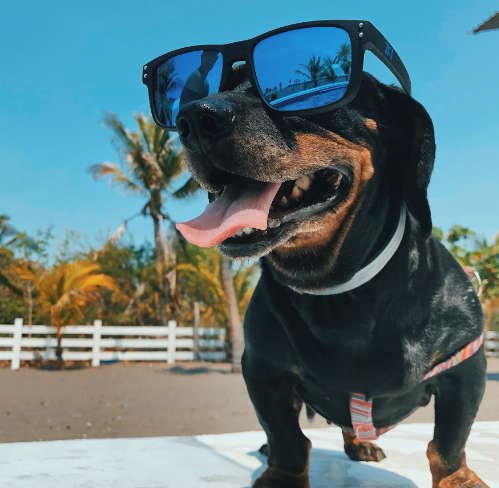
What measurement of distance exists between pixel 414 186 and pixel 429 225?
13 cm

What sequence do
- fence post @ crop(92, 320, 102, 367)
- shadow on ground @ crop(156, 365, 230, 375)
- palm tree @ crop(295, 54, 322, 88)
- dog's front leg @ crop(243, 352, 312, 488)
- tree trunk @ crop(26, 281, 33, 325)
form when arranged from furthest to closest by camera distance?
tree trunk @ crop(26, 281, 33, 325), fence post @ crop(92, 320, 102, 367), shadow on ground @ crop(156, 365, 230, 375), dog's front leg @ crop(243, 352, 312, 488), palm tree @ crop(295, 54, 322, 88)

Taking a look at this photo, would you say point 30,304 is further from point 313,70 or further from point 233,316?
point 313,70

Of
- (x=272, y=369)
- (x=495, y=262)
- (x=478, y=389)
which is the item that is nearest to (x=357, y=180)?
(x=272, y=369)

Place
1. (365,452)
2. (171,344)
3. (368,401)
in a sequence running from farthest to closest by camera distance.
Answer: (171,344)
(365,452)
(368,401)

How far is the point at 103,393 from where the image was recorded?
12.9m

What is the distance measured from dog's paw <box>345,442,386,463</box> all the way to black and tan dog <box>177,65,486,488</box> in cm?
75

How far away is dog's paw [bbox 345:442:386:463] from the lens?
2.58 metres

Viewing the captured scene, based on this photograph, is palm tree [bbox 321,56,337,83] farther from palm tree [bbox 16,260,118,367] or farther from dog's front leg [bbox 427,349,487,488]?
palm tree [bbox 16,260,118,367]

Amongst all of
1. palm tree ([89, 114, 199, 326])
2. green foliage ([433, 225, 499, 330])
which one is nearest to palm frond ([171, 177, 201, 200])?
palm tree ([89, 114, 199, 326])

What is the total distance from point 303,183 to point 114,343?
56.5 feet

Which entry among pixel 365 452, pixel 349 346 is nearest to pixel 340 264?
pixel 349 346

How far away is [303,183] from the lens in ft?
5.16

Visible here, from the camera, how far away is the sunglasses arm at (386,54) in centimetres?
153

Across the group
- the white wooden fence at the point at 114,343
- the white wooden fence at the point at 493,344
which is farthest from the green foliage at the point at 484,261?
the white wooden fence at the point at 114,343
